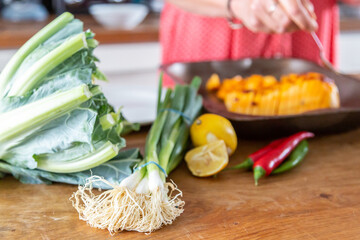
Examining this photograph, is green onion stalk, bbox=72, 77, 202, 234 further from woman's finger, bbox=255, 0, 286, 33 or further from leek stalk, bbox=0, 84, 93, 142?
woman's finger, bbox=255, 0, 286, 33

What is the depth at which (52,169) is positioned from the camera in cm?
92

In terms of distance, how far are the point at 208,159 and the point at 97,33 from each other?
5.90ft

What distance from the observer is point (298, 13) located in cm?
128

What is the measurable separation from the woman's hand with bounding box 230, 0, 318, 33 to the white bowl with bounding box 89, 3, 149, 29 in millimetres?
1372

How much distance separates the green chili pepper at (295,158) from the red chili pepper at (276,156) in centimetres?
1

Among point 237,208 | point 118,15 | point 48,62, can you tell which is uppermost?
point 48,62

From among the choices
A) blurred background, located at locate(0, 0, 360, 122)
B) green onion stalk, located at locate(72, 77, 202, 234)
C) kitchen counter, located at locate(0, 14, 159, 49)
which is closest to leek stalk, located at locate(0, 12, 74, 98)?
green onion stalk, located at locate(72, 77, 202, 234)

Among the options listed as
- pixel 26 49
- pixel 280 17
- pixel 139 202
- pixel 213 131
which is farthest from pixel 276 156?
pixel 26 49

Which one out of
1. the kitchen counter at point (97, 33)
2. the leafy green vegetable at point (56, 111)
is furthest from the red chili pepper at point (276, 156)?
the kitchen counter at point (97, 33)

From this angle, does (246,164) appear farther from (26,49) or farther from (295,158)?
(26,49)

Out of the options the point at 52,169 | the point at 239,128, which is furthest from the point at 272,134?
the point at 52,169

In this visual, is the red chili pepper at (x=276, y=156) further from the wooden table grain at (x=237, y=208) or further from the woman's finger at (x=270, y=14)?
the woman's finger at (x=270, y=14)

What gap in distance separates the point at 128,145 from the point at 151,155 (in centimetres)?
23

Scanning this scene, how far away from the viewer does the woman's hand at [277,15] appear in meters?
1.28
